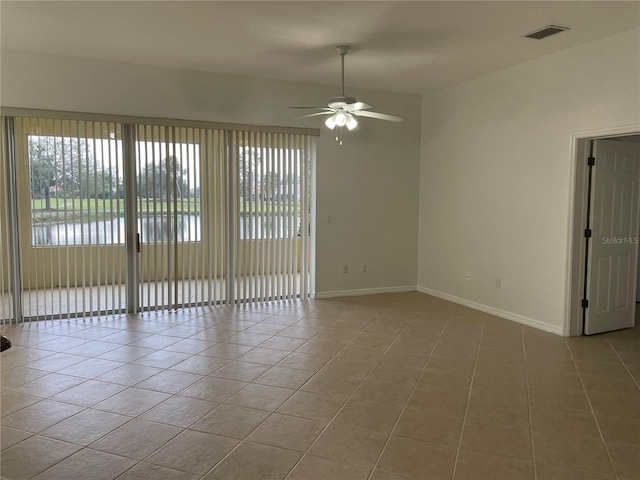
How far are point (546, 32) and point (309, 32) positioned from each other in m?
2.19

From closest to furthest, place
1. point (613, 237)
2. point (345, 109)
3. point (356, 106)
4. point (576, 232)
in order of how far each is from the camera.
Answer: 1. point (356, 106)
2. point (345, 109)
3. point (576, 232)
4. point (613, 237)

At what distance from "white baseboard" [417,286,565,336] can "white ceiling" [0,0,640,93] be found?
2.95 m

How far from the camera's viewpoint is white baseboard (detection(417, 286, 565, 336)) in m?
5.30

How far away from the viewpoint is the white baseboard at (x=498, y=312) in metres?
5.30

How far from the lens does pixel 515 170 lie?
18.7 ft

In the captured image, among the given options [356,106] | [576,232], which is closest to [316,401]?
[356,106]

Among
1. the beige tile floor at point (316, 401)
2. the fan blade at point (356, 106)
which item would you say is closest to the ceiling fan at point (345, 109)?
the fan blade at point (356, 106)

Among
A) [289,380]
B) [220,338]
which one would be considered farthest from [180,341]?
[289,380]

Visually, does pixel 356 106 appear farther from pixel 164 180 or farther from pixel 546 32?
pixel 164 180

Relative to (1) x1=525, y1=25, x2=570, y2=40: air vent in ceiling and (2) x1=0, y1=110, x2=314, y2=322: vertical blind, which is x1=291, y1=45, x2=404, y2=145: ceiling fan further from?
(2) x1=0, y1=110, x2=314, y2=322: vertical blind

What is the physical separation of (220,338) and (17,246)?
2582 millimetres

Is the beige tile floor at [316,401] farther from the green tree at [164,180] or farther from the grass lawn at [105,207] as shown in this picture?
the green tree at [164,180]

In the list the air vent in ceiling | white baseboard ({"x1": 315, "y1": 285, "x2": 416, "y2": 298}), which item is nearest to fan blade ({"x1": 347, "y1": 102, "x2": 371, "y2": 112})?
the air vent in ceiling

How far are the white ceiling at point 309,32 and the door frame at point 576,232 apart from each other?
1.06m
